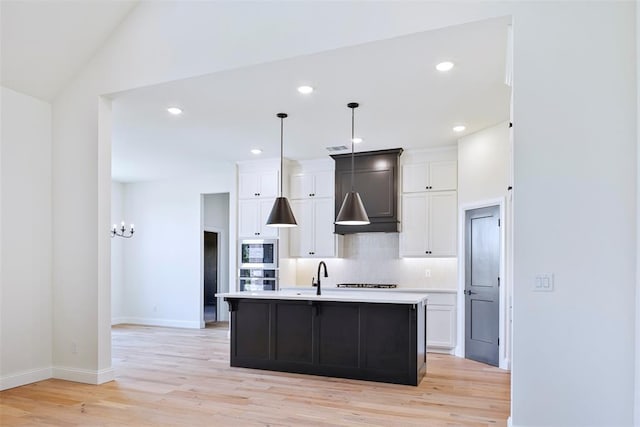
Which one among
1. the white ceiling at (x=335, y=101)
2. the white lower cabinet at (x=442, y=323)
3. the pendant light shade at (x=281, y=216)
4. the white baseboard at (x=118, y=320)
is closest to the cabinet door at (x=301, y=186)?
the white ceiling at (x=335, y=101)

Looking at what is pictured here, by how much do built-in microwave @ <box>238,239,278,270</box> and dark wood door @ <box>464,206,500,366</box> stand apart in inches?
116

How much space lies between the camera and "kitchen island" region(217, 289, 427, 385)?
4672mm

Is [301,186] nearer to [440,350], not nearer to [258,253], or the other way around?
[258,253]

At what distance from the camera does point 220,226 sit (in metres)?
9.95

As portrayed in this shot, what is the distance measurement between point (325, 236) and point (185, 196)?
130 inches

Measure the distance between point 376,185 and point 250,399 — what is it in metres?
3.76

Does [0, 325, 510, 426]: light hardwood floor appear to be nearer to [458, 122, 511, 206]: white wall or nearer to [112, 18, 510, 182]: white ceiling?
[458, 122, 511, 206]: white wall

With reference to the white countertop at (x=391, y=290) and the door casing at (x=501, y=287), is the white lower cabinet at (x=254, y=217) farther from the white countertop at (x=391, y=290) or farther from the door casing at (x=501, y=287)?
the door casing at (x=501, y=287)

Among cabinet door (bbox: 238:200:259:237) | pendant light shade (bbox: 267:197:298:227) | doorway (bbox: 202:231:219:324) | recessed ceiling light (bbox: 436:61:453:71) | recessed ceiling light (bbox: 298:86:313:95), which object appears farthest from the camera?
doorway (bbox: 202:231:219:324)

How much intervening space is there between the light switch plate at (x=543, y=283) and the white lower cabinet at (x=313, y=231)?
4.43 meters

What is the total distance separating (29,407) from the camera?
4.00 meters

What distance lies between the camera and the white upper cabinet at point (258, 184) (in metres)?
7.63

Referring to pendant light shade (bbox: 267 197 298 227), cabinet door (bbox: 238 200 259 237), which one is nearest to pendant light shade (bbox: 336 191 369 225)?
pendant light shade (bbox: 267 197 298 227)

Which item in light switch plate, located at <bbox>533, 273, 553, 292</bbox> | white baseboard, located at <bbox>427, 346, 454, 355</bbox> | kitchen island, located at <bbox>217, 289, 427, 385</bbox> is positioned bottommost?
white baseboard, located at <bbox>427, 346, 454, 355</bbox>
